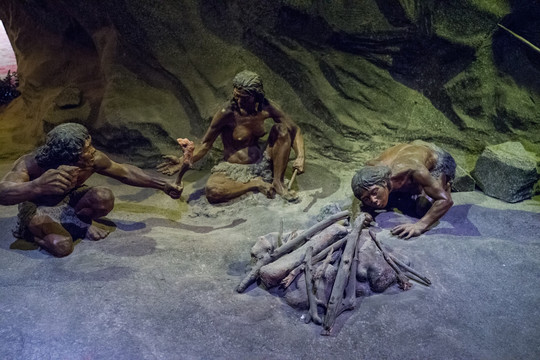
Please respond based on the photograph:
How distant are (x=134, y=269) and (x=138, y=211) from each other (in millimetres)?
1370

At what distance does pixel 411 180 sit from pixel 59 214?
128 inches

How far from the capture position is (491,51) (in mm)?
5793

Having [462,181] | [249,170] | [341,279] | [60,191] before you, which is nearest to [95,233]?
[60,191]

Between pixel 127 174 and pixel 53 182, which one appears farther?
pixel 127 174

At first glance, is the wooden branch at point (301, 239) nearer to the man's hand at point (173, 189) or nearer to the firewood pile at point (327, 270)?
the firewood pile at point (327, 270)

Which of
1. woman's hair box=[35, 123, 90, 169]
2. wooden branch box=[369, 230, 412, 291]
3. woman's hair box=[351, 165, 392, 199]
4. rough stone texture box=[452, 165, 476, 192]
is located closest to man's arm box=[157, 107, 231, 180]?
woman's hair box=[35, 123, 90, 169]

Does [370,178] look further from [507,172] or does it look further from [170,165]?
[170,165]

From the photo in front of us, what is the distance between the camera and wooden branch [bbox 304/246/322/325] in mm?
3480

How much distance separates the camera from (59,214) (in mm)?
4535

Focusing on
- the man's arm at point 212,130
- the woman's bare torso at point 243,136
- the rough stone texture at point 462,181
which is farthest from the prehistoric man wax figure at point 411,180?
the man's arm at point 212,130

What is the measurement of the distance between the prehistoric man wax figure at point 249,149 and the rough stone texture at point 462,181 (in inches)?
67.6

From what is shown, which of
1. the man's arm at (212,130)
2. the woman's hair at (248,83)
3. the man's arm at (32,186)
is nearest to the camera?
the man's arm at (32,186)

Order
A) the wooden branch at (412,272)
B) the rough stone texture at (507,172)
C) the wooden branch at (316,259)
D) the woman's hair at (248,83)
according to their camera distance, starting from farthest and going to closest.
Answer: the rough stone texture at (507,172), the woman's hair at (248,83), the wooden branch at (412,272), the wooden branch at (316,259)

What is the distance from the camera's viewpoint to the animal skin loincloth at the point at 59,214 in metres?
4.48
